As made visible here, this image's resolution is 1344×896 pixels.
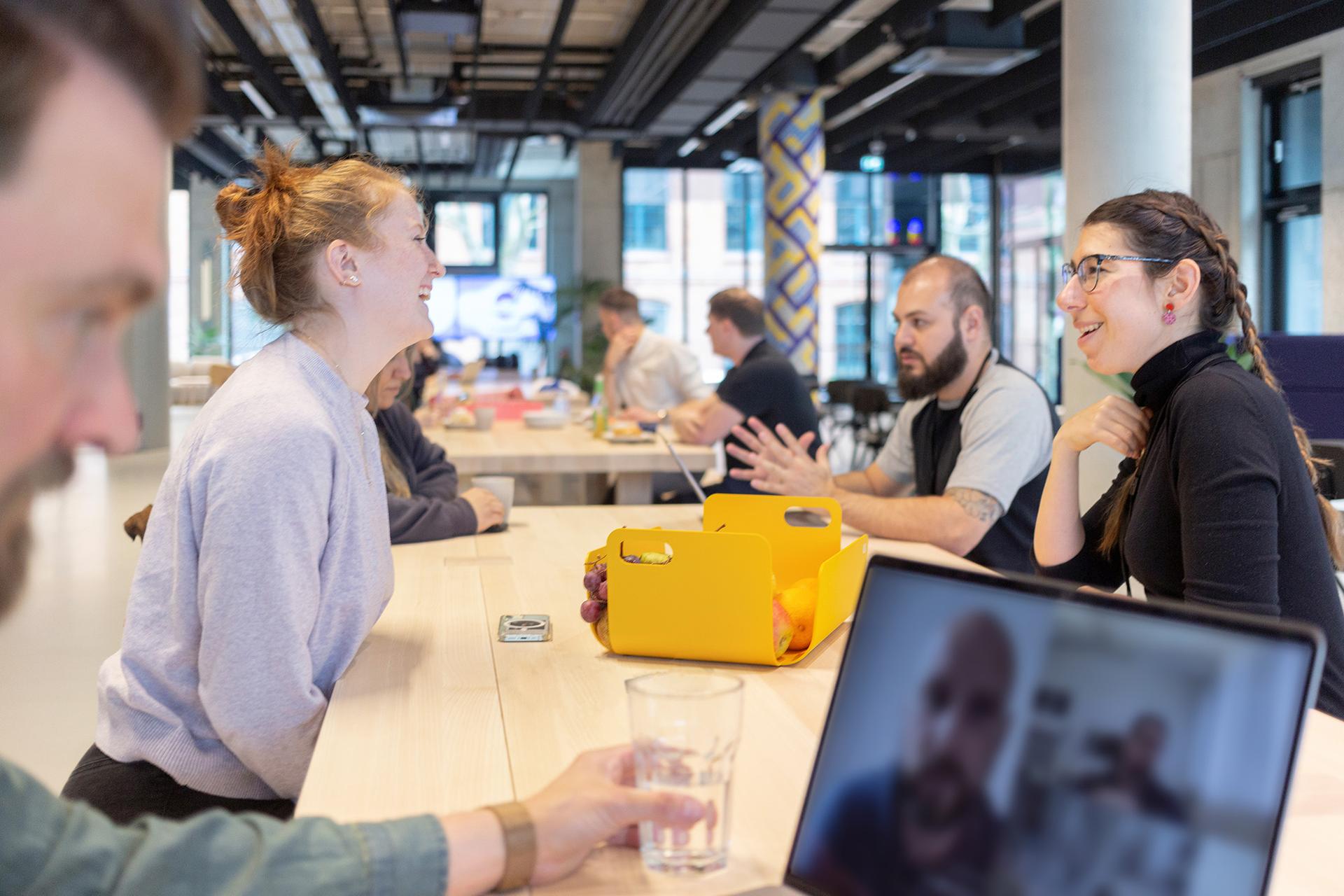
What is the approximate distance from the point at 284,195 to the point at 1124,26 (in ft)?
14.2

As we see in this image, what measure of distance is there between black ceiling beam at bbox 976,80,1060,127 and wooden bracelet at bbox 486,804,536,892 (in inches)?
449

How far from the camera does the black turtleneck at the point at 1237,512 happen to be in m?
1.65

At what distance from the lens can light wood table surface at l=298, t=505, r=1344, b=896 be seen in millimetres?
958

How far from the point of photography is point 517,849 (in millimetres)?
896

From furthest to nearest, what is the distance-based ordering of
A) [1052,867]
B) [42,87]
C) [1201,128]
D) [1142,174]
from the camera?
[1201,128] → [1142,174] → [1052,867] → [42,87]

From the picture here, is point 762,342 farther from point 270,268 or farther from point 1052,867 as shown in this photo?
point 1052,867

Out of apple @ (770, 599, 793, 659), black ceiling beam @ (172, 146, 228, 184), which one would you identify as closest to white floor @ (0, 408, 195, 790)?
apple @ (770, 599, 793, 659)

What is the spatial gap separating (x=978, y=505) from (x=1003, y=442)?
0.17 m

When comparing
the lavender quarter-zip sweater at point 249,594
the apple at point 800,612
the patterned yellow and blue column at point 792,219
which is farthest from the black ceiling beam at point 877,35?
the lavender quarter-zip sweater at point 249,594

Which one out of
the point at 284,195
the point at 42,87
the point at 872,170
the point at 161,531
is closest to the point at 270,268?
the point at 284,195

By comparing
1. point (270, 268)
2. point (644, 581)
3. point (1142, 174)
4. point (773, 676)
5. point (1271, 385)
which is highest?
point (1142, 174)

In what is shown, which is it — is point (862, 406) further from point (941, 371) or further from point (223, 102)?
point (941, 371)

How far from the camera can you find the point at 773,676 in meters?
1.45

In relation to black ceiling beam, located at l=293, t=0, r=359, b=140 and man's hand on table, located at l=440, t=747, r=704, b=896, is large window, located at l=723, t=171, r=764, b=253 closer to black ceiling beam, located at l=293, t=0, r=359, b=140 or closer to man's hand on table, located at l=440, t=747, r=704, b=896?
black ceiling beam, located at l=293, t=0, r=359, b=140
